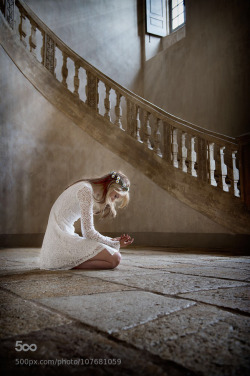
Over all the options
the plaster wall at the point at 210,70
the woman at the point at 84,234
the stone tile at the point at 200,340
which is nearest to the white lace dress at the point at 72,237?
the woman at the point at 84,234

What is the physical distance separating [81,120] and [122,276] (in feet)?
14.0

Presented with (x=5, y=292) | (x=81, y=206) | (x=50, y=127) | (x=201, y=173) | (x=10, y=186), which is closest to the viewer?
(x=5, y=292)

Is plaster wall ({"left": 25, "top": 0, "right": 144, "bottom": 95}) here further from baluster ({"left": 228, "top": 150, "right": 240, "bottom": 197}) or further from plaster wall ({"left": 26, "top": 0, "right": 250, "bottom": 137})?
baluster ({"left": 228, "top": 150, "right": 240, "bottom": 197})

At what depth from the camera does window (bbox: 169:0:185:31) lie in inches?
358

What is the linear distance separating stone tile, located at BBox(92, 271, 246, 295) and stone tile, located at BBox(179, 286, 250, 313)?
3.5 inches

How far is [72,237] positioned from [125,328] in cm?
143

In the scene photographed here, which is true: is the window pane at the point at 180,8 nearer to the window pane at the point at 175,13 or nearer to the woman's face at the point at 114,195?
the window pane at the point at 175,13

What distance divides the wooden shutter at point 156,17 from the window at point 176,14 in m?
0.23

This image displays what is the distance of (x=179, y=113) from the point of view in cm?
823

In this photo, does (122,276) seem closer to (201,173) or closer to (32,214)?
(201,173)

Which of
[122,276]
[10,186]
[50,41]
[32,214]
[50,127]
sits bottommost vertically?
[122,276]

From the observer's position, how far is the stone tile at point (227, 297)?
50.1 inches

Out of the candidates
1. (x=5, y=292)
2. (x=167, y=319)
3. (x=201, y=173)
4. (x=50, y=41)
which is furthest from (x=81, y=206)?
(x=50, y=41)

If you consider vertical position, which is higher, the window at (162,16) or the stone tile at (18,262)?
the window at (162,16)
